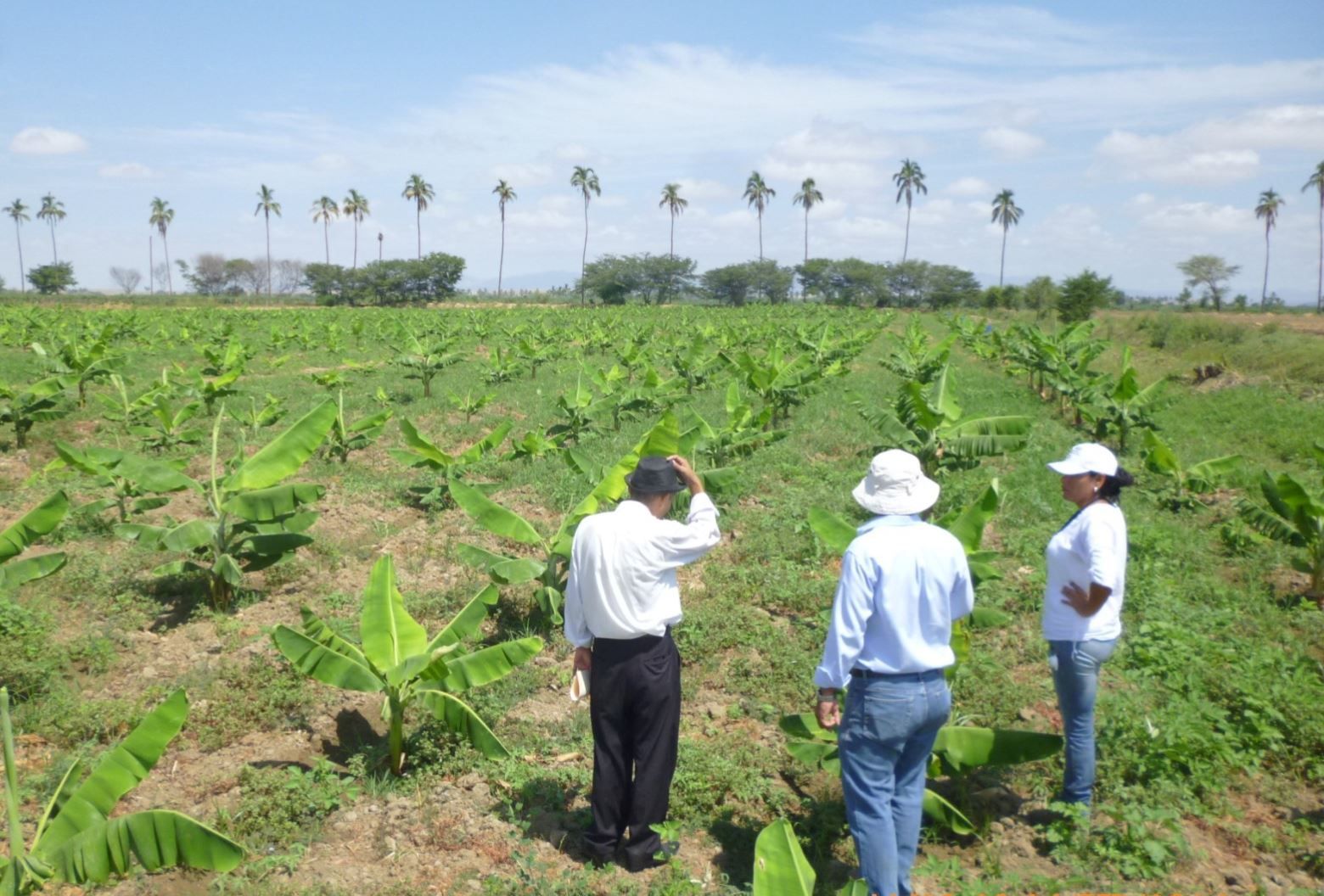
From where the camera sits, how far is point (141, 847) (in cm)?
305

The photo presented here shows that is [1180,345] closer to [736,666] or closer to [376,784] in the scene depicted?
[736,666]

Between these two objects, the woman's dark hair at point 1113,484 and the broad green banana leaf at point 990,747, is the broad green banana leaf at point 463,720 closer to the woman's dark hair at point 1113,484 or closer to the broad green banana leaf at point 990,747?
the broad green banana leaf at point 990,747

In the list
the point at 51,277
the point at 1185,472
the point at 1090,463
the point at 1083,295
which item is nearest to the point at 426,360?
the point at 1185,472

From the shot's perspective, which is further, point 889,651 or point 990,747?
point 990,747

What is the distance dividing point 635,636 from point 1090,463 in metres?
2.19

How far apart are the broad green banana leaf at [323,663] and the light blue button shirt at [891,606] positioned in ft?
8.03

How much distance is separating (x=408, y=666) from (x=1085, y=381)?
43.7 feet

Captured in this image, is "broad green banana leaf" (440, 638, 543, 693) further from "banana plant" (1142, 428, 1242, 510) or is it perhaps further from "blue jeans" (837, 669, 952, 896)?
"banana plant" (1142, 428, 1242, 510)

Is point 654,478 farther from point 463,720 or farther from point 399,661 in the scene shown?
point 399,661

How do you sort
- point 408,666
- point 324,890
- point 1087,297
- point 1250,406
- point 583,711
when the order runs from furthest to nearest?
point 1087,297 → point 1250,406 → point 583,711 → point 408,666 → point 324,890

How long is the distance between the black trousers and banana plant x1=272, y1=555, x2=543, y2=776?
68cm

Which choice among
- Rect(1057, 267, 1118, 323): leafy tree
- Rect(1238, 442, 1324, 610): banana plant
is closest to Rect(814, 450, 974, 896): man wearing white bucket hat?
Rect(1238, 442, 1324, 610): banana plant

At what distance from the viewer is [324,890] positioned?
12.3 feet

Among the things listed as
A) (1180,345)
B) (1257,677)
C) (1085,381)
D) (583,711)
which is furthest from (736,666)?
(1180,345)
